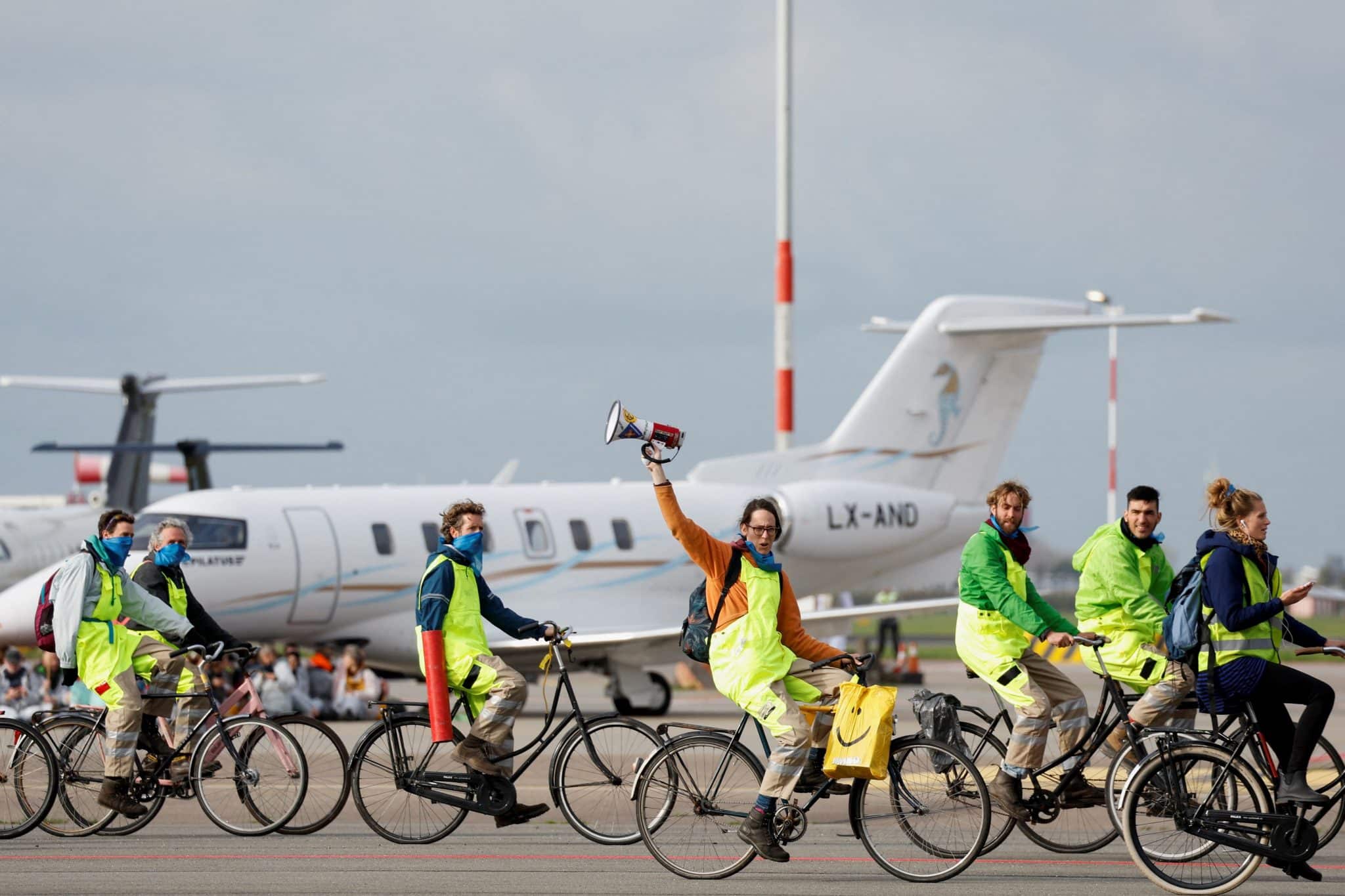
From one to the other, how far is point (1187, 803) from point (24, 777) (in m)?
5.77

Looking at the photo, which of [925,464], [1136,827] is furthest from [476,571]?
[925,464]

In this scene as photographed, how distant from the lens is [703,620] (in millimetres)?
8469

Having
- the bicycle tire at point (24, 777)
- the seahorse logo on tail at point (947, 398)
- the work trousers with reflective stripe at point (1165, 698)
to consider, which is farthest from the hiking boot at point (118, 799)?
the seahorse logo on tail at point (947, 398)

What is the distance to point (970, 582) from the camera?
8758 mm

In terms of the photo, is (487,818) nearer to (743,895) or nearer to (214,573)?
(743,895)

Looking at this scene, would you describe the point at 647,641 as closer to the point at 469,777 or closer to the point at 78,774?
the point at 78,774

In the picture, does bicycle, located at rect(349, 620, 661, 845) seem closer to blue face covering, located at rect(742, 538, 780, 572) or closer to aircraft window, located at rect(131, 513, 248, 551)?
blue face covering, located at rect(742, 538, 780, 572)

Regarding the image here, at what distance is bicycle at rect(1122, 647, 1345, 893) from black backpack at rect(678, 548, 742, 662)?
1.92 m

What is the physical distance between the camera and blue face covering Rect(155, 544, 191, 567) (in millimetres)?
10672

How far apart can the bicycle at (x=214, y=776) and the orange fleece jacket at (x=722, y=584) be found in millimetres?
2536

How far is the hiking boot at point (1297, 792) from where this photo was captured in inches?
298

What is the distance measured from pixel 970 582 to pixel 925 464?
51.7 feet

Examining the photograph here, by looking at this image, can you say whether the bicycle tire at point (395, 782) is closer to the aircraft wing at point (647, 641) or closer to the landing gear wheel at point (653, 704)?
the aircraft wing at point (647, 641)

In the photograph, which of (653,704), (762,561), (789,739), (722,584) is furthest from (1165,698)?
(653,704)
